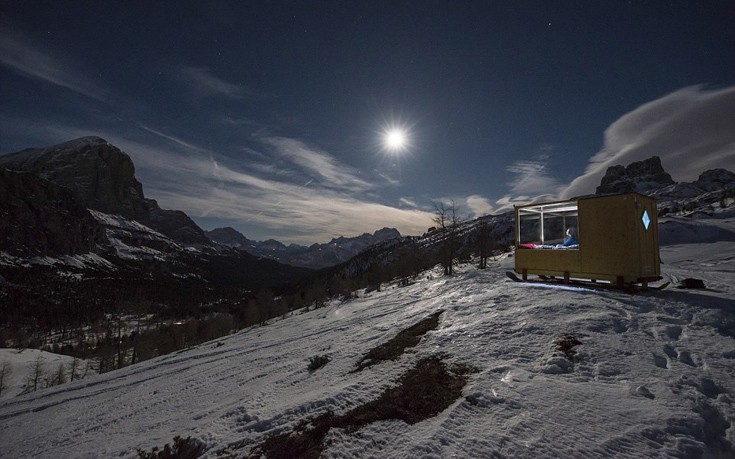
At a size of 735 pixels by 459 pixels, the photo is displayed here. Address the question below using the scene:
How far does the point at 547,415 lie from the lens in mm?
→ 4238

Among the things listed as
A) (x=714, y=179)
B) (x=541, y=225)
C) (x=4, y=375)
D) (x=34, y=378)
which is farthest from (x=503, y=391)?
(x=714, y=179)

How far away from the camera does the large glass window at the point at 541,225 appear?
1524 cm

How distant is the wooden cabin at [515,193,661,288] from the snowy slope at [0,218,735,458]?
106 centimetres

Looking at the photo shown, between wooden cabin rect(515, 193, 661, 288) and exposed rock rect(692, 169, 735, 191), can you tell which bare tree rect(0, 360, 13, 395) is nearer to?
wooden cabin rect(515, 193, 661, 288)

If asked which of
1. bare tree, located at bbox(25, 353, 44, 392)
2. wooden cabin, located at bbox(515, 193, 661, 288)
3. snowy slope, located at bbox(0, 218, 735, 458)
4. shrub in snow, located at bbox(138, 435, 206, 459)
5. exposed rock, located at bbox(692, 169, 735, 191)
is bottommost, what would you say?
bare tree, located at bbox(25, 353, 44, 392)

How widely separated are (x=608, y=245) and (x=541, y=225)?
14.3 ft

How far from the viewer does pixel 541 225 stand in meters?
15.8

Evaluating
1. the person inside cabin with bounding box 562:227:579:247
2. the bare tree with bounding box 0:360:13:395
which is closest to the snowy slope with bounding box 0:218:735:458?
the person inside cabin with bounding box 562:227:579:247

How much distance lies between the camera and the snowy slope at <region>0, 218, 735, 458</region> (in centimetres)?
391

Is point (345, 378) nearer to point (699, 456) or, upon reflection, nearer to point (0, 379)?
point (699, 456)

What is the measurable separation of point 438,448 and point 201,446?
4.46 metres

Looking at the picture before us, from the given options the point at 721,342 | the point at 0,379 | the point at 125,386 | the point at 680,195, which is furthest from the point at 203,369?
the point at 680,195

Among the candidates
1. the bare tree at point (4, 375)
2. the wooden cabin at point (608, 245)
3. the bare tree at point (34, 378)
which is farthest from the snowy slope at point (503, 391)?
the bare tree at point (34, 378)

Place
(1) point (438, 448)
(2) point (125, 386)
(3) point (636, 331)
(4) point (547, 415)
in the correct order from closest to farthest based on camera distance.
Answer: (1) point (438, 448) < (4) point (547, 415) < (3) point (636, 331) < (2) point (125, 386)
